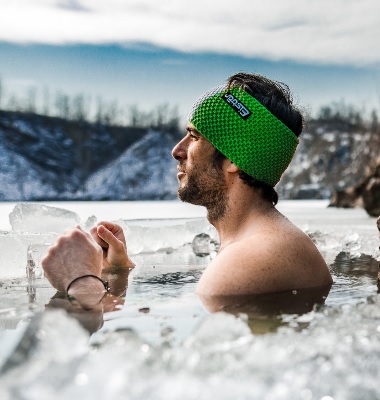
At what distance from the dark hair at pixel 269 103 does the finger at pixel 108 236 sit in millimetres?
820

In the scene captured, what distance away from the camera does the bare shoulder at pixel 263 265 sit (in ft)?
7.79

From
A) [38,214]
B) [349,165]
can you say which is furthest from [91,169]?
[38,214]

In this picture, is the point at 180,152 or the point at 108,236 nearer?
the point at 180,152

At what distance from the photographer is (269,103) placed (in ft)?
9.29

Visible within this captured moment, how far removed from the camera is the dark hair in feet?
9.29

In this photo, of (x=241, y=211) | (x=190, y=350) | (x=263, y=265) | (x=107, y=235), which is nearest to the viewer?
(x=190, y=350)

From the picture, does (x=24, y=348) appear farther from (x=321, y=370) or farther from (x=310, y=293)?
(x=310, y=293)

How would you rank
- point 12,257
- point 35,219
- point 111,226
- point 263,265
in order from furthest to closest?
point 35,219 < point 12,257 < point 111,226 < point 263,265

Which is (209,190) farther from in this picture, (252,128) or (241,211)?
(252,128)

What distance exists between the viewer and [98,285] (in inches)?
97.1

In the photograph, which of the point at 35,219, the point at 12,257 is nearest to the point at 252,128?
the point at 12,257

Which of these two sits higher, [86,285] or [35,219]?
[86,285]

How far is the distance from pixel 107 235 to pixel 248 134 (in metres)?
1.04

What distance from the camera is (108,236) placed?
334cm
